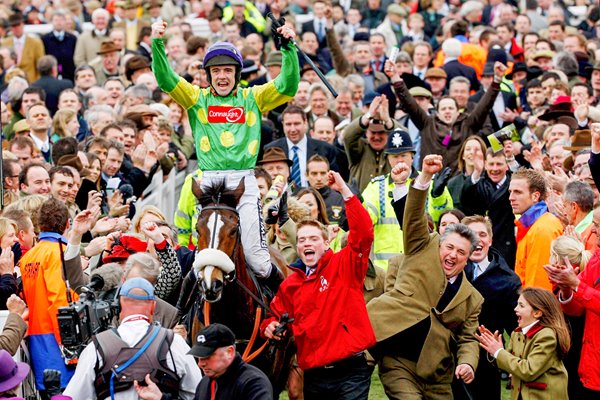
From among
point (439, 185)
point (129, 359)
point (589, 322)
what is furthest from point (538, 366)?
point (439, 185)

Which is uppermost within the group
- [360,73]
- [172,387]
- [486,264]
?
[172,387]

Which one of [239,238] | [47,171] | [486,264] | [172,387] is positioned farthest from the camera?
[47,171]

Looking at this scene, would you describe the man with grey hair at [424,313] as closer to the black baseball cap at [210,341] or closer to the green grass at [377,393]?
the green grass at [377,393]

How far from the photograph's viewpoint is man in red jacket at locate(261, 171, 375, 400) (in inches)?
386

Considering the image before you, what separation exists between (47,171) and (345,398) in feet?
15.2

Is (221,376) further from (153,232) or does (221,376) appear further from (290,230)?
(290,230)

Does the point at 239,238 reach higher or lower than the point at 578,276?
higher

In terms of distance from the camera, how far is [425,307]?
10281 millimetres

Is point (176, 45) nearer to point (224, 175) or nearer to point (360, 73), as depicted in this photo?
point (360, 73)

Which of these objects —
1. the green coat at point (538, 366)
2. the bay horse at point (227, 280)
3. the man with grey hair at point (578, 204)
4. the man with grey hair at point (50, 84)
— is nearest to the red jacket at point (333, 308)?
the bay horse at point (227, 280)

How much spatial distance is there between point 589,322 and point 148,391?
3878mm

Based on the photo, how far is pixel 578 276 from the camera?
10.2m

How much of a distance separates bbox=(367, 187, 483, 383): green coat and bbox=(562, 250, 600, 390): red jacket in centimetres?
81

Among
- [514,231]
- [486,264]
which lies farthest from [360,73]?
[486,264]
